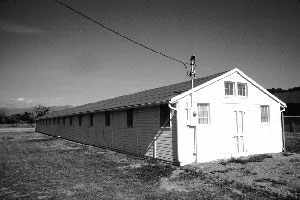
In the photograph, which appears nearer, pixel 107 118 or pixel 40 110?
pixel 107 118

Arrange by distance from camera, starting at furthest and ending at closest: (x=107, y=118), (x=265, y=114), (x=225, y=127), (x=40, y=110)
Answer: (x=40, y=110)
(x=107, y=118)
(x=265, y=114)
(x=225, y=127)

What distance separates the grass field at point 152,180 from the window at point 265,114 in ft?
11.8

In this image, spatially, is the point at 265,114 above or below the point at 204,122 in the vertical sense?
above

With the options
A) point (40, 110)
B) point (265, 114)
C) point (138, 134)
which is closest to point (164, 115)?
point (138, 134)

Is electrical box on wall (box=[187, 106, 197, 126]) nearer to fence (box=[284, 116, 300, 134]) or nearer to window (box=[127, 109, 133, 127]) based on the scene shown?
window (box=[127, 109, 133, 127])

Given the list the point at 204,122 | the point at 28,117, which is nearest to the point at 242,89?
the point at 204,122

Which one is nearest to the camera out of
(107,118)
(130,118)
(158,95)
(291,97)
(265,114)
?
(158,95)

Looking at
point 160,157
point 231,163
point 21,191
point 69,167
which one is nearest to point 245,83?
point 231,163

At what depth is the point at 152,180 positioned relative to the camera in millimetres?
9320

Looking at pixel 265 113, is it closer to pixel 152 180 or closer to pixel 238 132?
pixel 238 132

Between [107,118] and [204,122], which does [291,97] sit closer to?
[107,118]

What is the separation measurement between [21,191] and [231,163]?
9074 mm

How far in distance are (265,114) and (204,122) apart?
5365mm

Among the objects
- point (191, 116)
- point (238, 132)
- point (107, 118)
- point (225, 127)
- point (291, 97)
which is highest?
point (291, 97)
